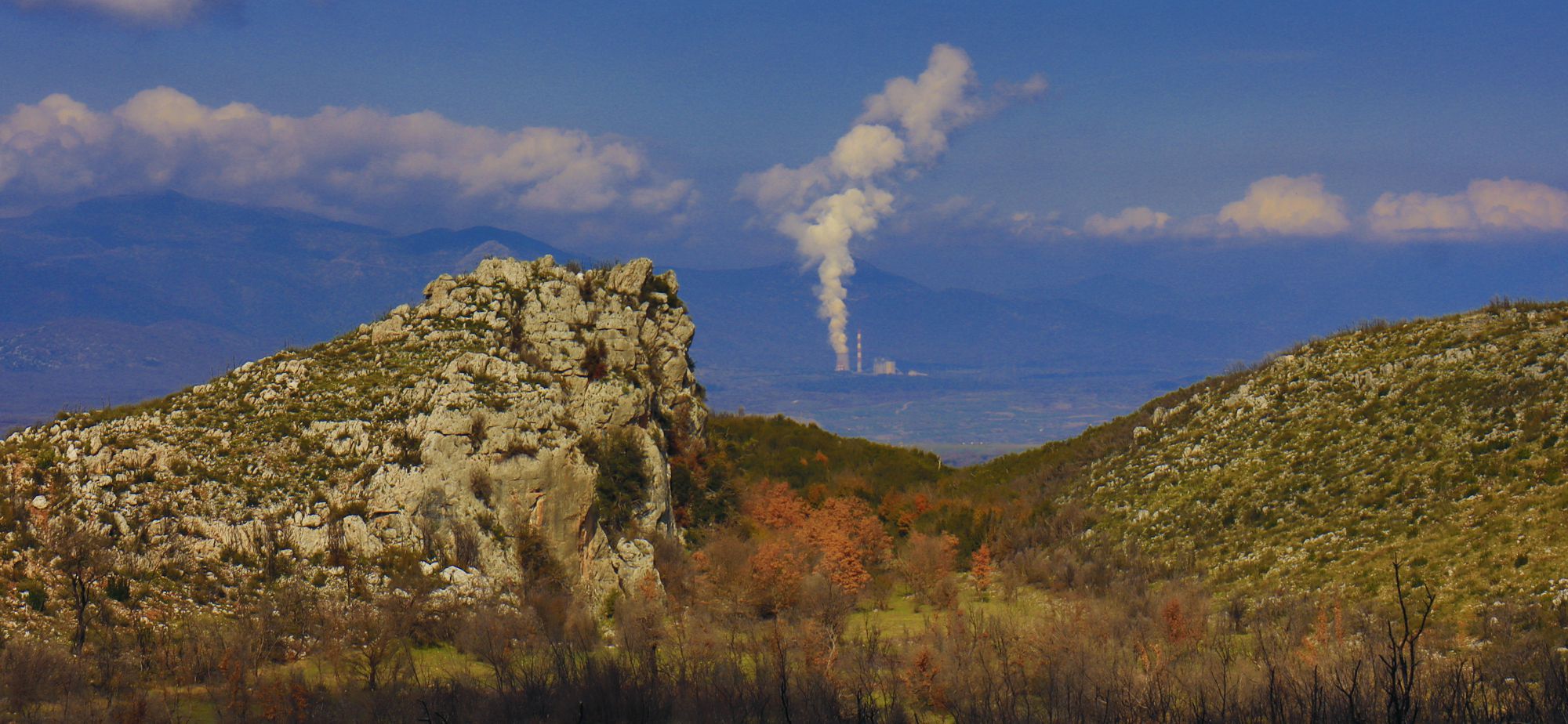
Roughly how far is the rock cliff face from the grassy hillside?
2122 cm

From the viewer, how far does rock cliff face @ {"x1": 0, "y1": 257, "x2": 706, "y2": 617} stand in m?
32.6

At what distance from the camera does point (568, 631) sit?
3275 cm

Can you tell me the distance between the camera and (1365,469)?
4141 centimetres

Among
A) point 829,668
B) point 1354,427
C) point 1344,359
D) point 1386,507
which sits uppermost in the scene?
point 1344,359

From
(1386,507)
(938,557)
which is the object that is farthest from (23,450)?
(1386,507)

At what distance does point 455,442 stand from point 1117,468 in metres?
32.2

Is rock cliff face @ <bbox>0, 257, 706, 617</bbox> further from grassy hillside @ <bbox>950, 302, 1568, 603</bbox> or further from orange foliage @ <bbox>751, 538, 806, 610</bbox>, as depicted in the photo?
grassy hillside @ <bbox>950, 302, 1568, 603</bbox>

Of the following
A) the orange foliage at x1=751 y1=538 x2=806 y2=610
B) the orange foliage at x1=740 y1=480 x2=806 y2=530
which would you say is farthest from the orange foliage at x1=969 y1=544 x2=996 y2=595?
the orange foliage at x1=751 y1=538 x2=806 y2=610

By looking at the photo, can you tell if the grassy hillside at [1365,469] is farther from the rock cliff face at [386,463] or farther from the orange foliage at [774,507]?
the rock cliff face at [386,463]

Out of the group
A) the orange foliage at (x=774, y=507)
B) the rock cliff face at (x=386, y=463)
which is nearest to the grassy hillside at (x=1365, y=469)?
the orange foliage at (x=774, y=507)

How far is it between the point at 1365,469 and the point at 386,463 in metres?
34.6

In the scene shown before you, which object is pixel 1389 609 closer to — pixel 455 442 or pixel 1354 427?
pixel 1354 427

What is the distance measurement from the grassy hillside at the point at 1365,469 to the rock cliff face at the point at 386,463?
21222 millimetres

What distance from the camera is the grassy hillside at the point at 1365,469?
3338cm
